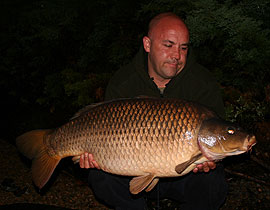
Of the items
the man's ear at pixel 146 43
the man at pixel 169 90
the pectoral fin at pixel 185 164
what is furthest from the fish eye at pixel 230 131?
the man's ear at pixel 146 43

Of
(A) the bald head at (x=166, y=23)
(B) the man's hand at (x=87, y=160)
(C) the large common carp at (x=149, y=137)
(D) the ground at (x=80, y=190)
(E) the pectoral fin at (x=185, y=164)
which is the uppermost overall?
(A) the bald head at (x=166, y=23)

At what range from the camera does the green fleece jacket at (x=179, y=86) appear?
240cm

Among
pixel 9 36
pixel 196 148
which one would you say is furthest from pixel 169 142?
pixel 9 36

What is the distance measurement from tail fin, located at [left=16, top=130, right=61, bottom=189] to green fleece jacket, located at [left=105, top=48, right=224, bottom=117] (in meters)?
0.66

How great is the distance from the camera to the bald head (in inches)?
Answer: 94.3

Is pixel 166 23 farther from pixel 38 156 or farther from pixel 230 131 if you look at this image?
pixel 38 156

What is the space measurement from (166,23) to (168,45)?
18 cm

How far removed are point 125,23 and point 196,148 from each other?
3.03m

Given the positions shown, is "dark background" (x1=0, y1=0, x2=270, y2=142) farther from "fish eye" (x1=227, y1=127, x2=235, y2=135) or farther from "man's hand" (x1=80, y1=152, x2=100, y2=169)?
"man's hand" (x1=80, y1=152, x2=100, y2=169)

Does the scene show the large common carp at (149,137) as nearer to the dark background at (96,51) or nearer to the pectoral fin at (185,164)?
the pectoral fin at (185,164)

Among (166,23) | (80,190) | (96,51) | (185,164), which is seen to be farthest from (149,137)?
(96,51)

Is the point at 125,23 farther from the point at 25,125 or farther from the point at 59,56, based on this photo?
the point at 25,125

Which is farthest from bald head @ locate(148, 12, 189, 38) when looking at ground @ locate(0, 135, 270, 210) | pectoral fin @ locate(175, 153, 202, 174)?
ground @ locate(0, 135, 270, 210)

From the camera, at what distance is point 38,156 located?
2184 millimetres
